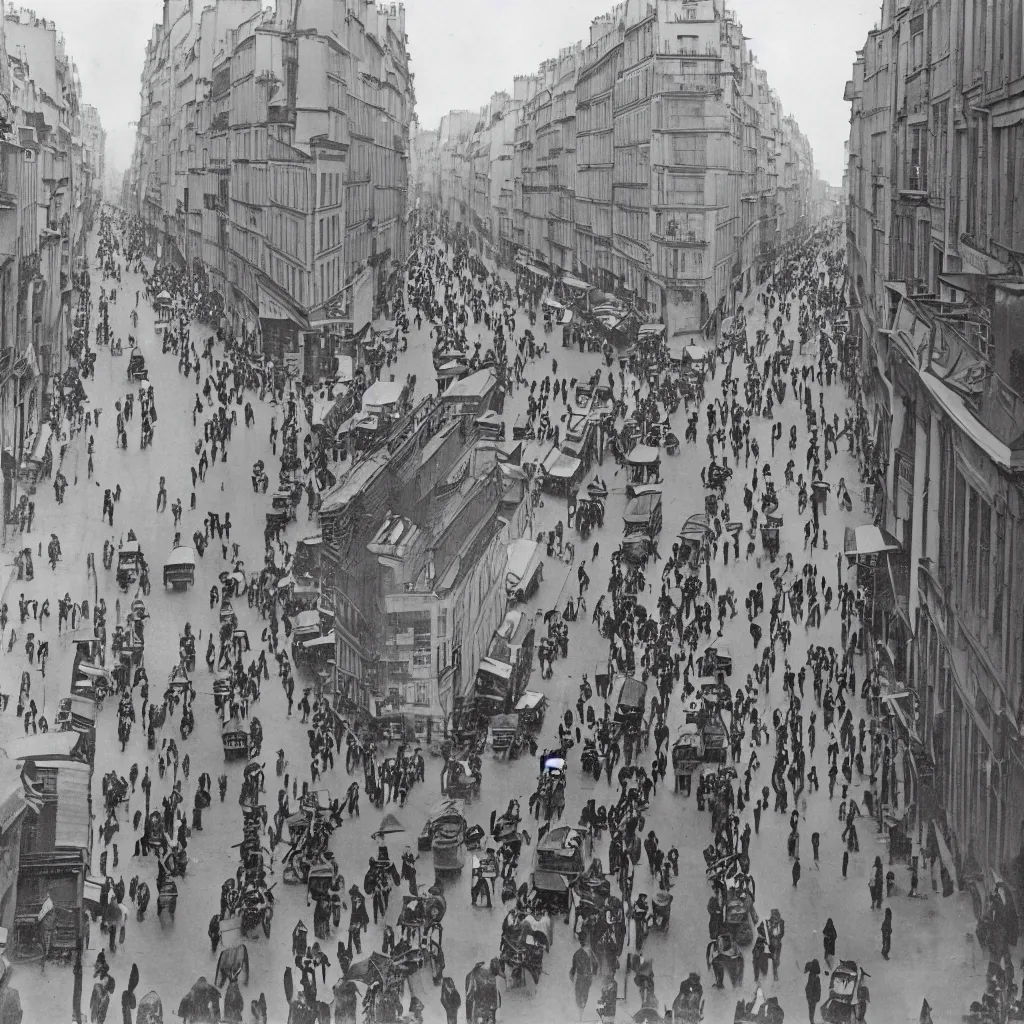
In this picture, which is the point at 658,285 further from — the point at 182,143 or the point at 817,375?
the point at 182,143

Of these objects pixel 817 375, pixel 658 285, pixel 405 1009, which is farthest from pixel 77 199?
pixel 405 1009

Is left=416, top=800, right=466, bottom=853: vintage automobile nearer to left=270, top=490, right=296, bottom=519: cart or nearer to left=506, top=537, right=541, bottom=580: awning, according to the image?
left=506, top=537, right=541, bottom=580: awning

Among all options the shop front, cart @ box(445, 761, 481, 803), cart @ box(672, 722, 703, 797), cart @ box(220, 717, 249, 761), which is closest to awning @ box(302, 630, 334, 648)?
cart @ box(220, 717, 249, 761)

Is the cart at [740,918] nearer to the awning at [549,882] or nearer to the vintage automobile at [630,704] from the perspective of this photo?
the awning at [549,882]

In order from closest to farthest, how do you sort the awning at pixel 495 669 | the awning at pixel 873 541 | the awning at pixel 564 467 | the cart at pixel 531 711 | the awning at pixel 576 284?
the cart at pixel 531 711 → the awning at pixel 873 541 → the awning at pixel 495 669 → the awning at pixel 564 467 → the awning at pixel 576 284

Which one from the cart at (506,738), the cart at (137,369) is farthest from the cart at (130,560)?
the cart at (137,369)
